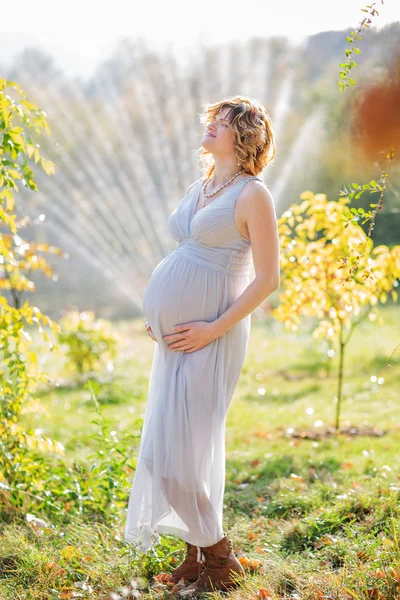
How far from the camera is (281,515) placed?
11.1ft

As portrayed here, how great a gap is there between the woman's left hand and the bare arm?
27mm

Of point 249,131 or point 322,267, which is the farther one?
point 322,267

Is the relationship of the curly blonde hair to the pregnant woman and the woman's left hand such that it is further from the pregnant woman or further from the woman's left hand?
the woman's left hand

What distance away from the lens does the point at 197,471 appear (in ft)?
8.14

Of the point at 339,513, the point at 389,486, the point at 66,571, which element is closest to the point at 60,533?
the point at 66,571

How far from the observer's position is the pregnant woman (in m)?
2.45

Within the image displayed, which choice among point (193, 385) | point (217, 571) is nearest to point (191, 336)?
point (193, 385)

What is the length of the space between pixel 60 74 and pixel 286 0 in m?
16.3

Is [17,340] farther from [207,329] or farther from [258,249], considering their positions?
[258,249]

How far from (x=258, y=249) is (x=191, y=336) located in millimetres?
405

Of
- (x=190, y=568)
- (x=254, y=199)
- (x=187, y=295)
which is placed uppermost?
(x=254, y=199)

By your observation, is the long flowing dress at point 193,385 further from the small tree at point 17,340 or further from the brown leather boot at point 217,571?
the small tree at point 17,340

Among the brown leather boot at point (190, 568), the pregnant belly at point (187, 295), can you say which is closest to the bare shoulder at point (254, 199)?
the pregnant belly at point (187, 295)

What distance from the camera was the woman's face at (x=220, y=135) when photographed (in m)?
2.52
